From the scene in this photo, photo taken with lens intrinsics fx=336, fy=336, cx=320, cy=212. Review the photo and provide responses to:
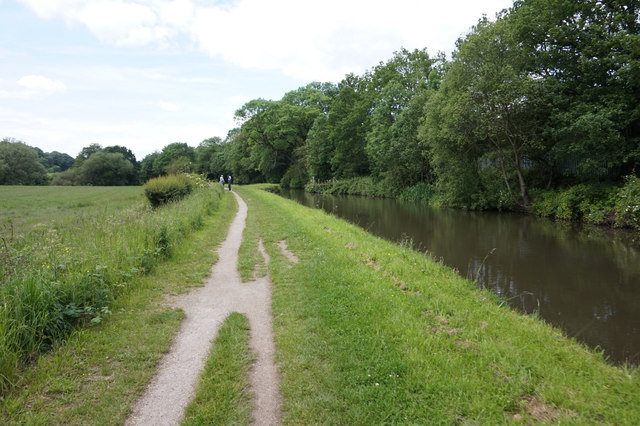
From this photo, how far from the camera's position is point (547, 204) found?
1923 cm

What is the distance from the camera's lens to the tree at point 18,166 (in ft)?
184

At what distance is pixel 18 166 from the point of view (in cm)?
5788

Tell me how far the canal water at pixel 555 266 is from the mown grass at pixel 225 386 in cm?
527

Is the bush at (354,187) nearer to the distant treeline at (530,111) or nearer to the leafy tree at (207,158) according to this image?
the distant treeline at (530,111)

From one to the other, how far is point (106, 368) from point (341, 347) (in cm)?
275

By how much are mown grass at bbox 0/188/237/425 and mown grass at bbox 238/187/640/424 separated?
1.58m

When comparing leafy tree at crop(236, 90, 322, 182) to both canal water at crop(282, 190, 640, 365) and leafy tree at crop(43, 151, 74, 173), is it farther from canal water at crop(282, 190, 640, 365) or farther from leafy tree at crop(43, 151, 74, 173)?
leafy tree at crop(43, 151, 74, 173)

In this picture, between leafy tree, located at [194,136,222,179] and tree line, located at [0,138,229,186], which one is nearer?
tree line, located at [0,138,229,186]

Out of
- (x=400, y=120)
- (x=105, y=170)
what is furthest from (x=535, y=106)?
(x=105, y=170)

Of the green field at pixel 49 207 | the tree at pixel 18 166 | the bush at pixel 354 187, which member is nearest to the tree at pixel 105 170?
the tree at pixel 18 166

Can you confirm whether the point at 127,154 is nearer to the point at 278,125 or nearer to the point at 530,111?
the point at 278,125

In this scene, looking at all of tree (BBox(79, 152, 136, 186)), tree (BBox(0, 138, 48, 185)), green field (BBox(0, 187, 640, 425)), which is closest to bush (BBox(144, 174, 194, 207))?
green field (BBox(0, 187, 640, 425))

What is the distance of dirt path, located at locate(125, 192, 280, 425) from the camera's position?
3223mm

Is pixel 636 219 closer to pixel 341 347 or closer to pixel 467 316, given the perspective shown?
pixel 467 316
